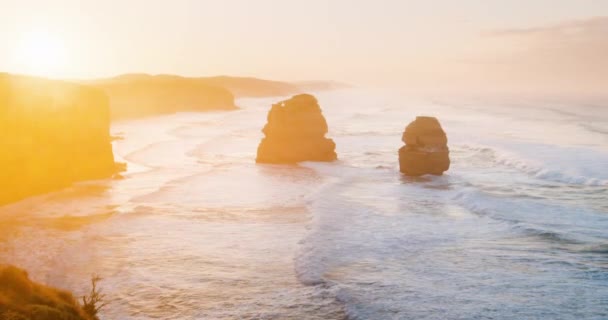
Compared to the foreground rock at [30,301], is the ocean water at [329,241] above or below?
below

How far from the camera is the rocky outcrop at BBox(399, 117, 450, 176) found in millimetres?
33906

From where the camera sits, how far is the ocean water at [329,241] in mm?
13805

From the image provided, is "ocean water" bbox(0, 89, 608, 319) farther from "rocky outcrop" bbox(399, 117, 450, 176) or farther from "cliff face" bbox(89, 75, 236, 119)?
"cliff face" bbox(89, 75, 236, 119)

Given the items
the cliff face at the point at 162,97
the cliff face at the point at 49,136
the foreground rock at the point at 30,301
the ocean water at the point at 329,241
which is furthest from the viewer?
the cliff face at the point at 162,97

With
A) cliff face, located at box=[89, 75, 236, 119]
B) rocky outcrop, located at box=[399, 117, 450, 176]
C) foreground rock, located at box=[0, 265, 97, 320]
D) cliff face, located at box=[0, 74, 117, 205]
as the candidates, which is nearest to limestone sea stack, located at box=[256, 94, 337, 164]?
rocky outcrop, located at box=[399, 117, 450, 176]

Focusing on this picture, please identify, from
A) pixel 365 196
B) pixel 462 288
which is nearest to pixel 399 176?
pixel 365 196

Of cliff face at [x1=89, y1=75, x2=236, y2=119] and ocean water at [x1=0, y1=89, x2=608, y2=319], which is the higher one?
cliff face at [x1=89, y1=75, x2=236, y2=119]

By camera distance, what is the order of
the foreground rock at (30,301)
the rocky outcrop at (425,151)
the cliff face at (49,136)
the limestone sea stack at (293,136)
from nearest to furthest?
the foreground rock at (30,301) < the cliff face at (49,136) < the rocky outcrop at (425,151) < the limestone sea stack at (293,136)

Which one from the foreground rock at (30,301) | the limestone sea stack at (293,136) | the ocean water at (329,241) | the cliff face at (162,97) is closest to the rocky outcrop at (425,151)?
the ocean water at (329,241)

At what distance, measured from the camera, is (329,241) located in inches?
771

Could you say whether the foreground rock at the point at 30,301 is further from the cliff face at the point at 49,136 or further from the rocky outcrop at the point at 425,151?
the rocky outcrop at the point at 425,151

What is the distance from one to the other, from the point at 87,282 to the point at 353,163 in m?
27.9

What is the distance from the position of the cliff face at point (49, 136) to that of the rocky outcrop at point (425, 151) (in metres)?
19.6

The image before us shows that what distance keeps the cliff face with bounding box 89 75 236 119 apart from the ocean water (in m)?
88.0
